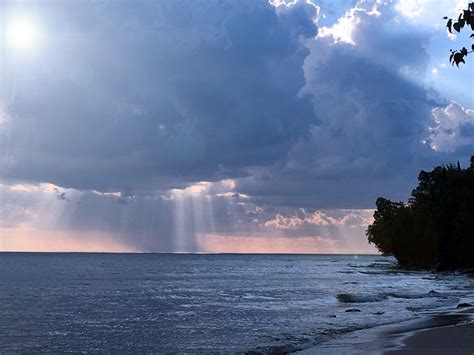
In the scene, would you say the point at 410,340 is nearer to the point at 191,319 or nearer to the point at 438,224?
the point at 191,319

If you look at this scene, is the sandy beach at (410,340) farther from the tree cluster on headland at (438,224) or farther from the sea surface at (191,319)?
the tree cluster on headland at (438,224)

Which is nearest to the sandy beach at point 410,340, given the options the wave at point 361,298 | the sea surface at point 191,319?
the sea surface at point 191,319

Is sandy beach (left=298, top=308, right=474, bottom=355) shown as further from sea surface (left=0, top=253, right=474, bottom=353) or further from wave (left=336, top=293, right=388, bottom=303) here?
wave (left=336, top=293, right=388, bottom=303)

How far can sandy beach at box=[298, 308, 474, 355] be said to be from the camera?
771 inches

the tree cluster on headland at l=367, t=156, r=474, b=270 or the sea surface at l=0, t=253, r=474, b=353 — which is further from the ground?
the tree cluster on headland at l=367, t=156, r=474, b=270

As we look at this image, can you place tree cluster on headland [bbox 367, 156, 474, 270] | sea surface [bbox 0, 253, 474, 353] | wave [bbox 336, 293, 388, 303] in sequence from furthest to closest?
tree cluster on headland [bbox 367, 156, 474, 270]
wave [bbox 336, 293, 388, 303]
sea surface [bbox 0, 253, 474, 353]

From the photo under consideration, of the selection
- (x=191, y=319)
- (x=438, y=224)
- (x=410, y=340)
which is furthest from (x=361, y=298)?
(x=438, y=224)

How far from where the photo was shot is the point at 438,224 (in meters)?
94.8

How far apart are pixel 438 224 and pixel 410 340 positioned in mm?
76543

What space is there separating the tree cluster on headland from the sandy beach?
63850 mm

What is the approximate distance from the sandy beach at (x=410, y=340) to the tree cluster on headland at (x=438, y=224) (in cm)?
6385

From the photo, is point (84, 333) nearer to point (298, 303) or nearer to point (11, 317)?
point (11, 317)

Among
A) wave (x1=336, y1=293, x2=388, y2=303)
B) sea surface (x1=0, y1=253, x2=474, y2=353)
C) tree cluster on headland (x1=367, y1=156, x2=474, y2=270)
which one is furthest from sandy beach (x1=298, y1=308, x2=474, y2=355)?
tree cluster on headland (x1=367, y1=156, x2=474, y2=270)

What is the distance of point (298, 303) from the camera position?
4709cm
